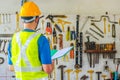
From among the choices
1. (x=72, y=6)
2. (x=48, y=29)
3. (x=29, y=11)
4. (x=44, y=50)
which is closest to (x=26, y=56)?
(x=44, y=50)

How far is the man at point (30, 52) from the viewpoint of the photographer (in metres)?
→ 2.13

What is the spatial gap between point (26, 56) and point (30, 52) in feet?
0.16

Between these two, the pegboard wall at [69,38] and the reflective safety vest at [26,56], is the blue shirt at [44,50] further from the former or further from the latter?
the pegboard wall at [69,38]

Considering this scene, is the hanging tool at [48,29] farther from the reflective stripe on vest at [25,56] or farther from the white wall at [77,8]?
the reflective stripe on vest at [25,56]

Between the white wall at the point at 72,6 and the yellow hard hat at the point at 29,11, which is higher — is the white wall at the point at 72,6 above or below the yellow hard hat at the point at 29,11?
above

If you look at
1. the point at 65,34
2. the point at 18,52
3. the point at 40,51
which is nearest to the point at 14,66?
the point at 18,52

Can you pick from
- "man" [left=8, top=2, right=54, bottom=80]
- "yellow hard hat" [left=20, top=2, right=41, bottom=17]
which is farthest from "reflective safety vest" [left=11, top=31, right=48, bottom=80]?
"yellow hard hat" [left=20, top=2, right=41, bottom=17]

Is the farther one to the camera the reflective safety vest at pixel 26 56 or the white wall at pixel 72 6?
the white wall at pixel 72 6

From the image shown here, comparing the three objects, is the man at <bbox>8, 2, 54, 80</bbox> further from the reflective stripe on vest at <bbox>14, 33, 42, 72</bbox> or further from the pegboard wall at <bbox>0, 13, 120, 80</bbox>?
the pegboard wall at <bbox>0, 13, 120, 80</bbox>

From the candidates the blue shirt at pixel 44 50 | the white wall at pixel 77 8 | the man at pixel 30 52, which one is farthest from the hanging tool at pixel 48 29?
the blue shirt at pixel 44 50

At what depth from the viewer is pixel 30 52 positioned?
2146 mm

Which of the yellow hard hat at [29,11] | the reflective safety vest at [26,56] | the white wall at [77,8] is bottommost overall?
the reflective safety vest at [26,56]

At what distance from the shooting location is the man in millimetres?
2131

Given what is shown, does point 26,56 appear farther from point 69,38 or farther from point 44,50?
point 69,38
